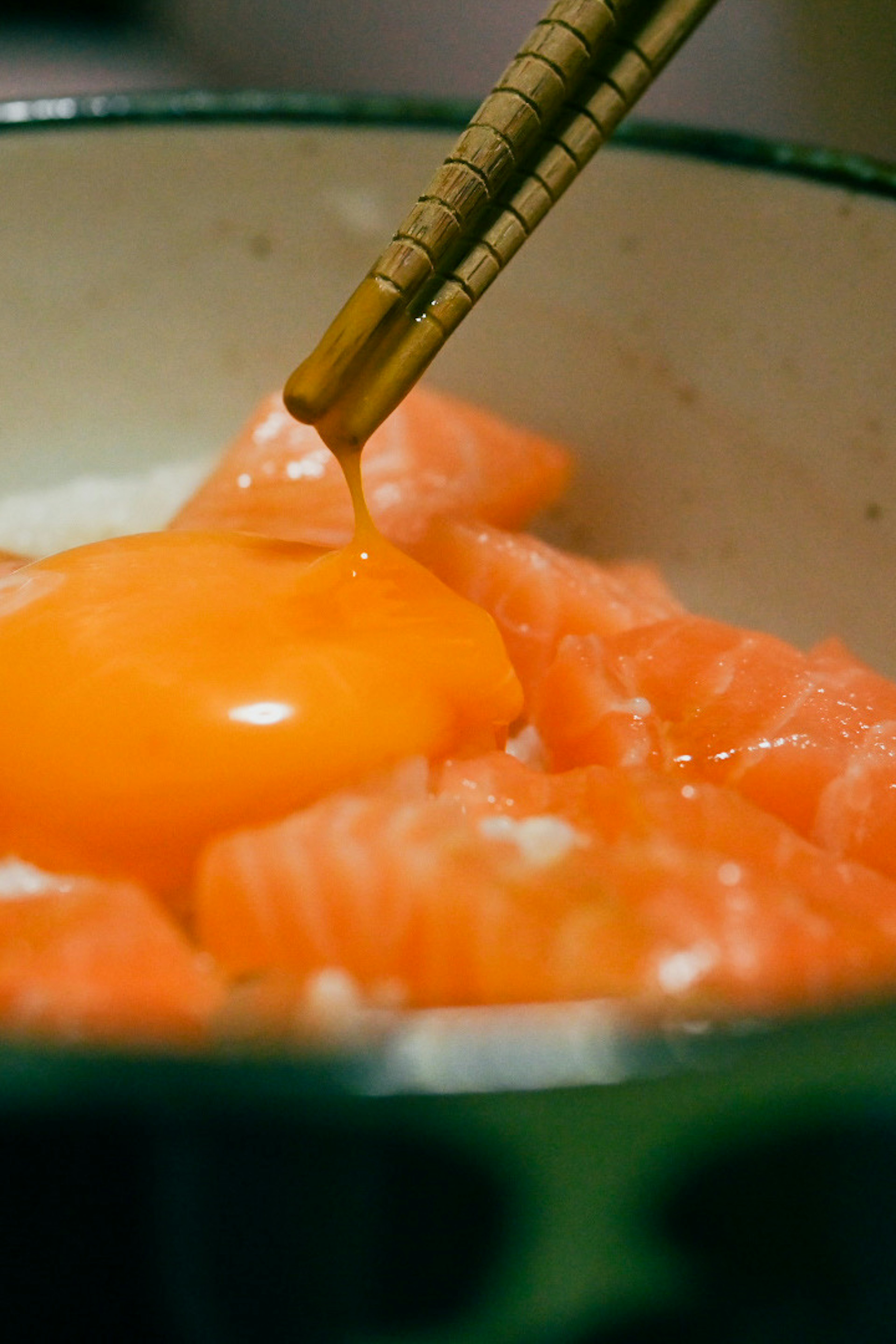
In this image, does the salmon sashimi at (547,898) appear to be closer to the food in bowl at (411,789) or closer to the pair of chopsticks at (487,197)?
the food in bowl at (411,789)

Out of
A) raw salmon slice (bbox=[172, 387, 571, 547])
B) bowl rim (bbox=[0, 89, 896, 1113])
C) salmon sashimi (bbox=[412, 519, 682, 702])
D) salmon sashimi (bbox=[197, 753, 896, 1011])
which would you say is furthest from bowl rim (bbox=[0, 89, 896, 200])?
bowl rim (bbox=[0, 89, 896, 1113])

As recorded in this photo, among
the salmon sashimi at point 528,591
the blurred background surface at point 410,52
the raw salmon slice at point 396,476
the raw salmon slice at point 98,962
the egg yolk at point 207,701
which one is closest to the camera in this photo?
the raw salmon slice at point 98,962

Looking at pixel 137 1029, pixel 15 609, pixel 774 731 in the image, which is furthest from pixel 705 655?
pixel 137 1029

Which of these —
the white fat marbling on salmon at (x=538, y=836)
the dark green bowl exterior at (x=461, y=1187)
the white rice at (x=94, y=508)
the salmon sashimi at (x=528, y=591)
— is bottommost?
the white rice at (x=94, y=508)

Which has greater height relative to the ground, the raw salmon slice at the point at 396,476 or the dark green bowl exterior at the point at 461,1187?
the dark green bowl exterior at the point at 461,1187

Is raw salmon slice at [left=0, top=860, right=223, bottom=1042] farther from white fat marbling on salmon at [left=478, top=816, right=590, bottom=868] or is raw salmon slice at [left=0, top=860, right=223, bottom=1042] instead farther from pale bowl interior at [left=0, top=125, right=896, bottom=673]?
pale bowl interior at [left=0, top=125, right=896, bottom=673]

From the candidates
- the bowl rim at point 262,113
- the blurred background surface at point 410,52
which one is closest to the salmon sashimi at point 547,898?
the bowl rim at point 262,113

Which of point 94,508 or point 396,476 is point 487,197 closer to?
point 396,476
